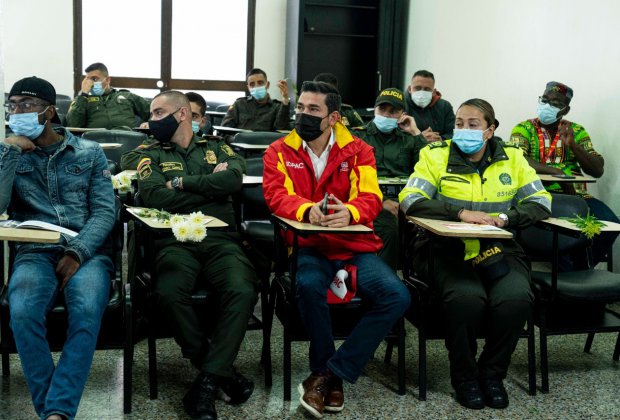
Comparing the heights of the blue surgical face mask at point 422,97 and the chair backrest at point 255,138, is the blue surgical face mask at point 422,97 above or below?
above

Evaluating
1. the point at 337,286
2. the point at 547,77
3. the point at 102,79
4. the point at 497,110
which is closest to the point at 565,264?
the point at 337,286

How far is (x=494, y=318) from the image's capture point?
10.7 feet

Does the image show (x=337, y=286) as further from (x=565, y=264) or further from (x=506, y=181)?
(x=565, y=264)

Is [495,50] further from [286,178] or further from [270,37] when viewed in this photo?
[286,178]

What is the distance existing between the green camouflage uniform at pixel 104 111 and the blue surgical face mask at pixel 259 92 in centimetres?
115

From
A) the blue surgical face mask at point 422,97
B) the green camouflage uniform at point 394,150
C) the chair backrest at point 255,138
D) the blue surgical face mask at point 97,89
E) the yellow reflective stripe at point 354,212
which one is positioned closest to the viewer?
the yellow reflective stripe at point 354,212

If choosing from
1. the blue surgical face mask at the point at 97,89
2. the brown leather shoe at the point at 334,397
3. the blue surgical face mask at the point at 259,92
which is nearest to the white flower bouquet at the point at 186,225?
the brown leather shoe at the point at 334,397

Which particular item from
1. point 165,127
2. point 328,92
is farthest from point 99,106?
point 328,92

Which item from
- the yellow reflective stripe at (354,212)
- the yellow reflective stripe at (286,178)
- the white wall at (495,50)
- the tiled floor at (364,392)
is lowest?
the tiled floor at (364,392)

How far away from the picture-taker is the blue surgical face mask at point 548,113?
5223mm

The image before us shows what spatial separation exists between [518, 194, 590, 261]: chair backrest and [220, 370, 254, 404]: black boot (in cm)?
161

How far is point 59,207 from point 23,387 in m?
0.76

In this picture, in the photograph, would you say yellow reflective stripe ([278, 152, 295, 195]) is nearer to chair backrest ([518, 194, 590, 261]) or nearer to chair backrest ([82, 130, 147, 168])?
chair backrest ([518, 194, 590, 261])

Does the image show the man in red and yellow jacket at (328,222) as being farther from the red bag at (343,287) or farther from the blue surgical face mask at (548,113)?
the blue surgical face mask at (548,113)
